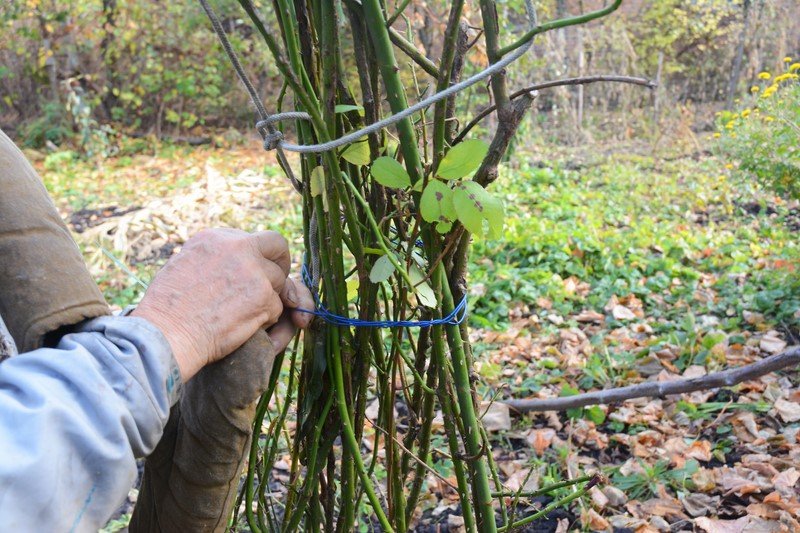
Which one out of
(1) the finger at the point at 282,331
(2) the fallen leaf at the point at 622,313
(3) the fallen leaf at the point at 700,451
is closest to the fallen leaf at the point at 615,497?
(3) the fallen leaf at the point at 700,451

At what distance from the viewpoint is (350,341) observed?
1.28 meters

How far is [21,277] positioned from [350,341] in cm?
53

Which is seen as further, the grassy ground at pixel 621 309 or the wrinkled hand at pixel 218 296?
the grassy ground at pixel 621 309

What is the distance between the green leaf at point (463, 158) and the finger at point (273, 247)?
0.35m

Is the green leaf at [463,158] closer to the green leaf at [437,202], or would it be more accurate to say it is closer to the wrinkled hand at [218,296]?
the green leaf at [437,202]

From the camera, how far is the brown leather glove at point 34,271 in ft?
3.58

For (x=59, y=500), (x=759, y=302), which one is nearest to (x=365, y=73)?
(x=59, y=500)

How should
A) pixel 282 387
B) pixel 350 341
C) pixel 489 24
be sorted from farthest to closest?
pixel 282 387 < pixel 350 341 < pixel 489 24

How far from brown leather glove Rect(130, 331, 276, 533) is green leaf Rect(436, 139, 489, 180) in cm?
43

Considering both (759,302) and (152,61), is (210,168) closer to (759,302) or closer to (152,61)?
(152,61)

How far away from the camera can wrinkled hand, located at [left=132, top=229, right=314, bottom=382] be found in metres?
1.07

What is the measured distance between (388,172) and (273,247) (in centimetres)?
28

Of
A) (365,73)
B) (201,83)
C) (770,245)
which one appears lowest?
(770,245)

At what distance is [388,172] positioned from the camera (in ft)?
3.51
